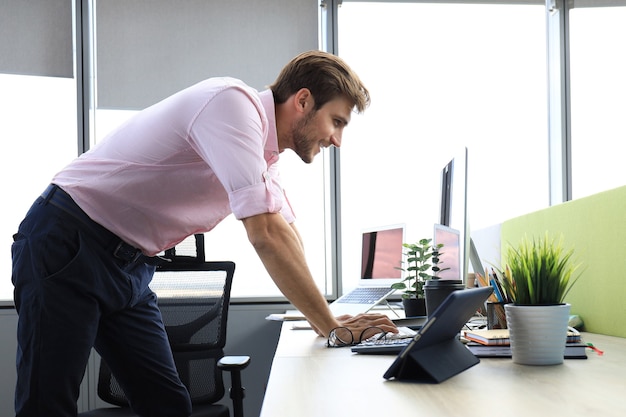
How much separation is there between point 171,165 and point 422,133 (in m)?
2.23

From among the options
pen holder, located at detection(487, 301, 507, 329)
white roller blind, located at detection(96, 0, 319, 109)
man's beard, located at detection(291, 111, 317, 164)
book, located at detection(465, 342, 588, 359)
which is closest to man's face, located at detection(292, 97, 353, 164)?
man's beard, located at detection(291, 111, 317, 164)

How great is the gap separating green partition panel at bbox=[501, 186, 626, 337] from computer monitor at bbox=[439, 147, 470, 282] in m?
0.12

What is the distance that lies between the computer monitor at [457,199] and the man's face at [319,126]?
364mm

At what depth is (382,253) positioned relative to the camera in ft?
9.96

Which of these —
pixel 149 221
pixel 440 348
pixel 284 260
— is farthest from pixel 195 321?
pixel 440 348

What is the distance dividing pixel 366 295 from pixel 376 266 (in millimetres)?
334

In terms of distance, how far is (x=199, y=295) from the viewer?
2521 mm

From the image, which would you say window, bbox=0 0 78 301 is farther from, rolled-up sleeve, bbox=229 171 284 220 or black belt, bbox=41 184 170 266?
rolled-up sleeve, bbox=229 171 284 220

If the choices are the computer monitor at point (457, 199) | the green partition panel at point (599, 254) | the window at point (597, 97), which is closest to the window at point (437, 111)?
the window at point (597, 97)

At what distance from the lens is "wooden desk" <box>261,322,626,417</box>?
0.84 meters

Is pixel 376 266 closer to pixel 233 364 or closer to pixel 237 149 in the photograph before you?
pixel 233 364

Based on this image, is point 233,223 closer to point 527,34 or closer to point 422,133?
point 422,133

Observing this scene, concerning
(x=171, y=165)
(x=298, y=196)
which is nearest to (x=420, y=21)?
(x=298, y=196)

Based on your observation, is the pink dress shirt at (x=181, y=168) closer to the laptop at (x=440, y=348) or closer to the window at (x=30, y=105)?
the laptop at (x=440, y=348)
